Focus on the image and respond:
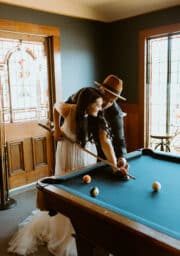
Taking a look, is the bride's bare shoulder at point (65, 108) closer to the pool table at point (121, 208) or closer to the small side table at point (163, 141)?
the pool table at point (121, 208)

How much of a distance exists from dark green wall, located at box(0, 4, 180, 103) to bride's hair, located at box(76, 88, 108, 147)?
73.2 inches

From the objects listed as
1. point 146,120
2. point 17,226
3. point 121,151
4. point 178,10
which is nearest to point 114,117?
point 121,151

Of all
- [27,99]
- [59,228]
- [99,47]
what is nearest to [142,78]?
[99,47]

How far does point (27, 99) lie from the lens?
384 cm

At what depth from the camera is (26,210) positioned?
3.18 m

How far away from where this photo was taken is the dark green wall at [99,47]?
4.02m

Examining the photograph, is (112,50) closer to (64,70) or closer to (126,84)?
(126,84)

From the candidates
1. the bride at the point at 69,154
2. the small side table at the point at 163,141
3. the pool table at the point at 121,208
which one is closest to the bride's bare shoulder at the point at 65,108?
the bride at the point at 69,154

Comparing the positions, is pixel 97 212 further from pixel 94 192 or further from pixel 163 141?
pixel 163 141

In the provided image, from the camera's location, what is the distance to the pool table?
1277mm

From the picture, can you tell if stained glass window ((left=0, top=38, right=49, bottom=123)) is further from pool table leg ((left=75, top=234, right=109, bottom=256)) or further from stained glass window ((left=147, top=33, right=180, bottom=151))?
pool table leg ((left=75, top=234, right=109, bottom=256))

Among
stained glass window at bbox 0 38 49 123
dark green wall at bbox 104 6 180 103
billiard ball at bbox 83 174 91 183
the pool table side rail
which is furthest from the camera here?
dark green wall at bbox 104 6 180 103

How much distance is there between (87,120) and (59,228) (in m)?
0.97

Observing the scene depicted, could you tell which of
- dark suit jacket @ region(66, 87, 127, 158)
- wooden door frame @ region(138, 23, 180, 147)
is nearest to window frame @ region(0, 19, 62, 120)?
wooden door frame @ region(138, 23, 180, 147)
